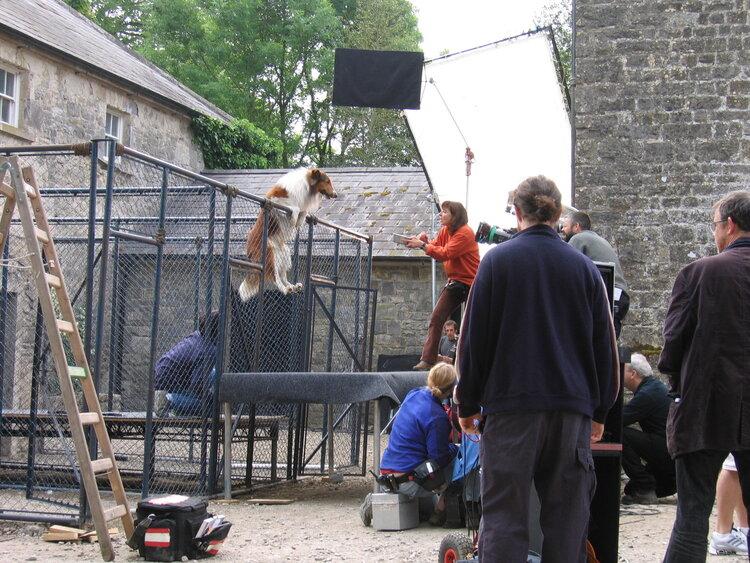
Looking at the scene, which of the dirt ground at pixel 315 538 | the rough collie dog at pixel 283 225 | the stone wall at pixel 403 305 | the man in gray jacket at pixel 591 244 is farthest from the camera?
the stone wall at pixel 403 305

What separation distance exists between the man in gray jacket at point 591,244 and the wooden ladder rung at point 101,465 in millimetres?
3548

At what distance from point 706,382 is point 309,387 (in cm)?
445

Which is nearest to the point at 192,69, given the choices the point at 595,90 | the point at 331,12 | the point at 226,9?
the point at 226,9

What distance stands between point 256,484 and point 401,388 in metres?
1.99

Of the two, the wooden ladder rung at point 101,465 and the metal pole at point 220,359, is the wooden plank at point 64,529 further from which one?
the metal pole at point 220,359

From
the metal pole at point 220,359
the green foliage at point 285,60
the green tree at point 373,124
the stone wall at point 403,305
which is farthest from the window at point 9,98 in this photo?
the green tree at point 373,124

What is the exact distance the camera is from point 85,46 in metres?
18.3

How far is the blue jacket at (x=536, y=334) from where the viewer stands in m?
3.93

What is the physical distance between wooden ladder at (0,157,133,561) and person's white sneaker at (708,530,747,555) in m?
3.67

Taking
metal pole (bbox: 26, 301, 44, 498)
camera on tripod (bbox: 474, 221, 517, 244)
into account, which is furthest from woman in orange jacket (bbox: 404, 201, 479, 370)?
metal pole (bbox: 26, 301, 44, 498)

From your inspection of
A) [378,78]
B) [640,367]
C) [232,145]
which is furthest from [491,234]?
[232,145]

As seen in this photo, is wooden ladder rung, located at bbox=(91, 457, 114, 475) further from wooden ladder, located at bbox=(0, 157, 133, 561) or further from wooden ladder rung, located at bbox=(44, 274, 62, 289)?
wooden ladder rung, located at bbox=(44, 274, 62, 289)

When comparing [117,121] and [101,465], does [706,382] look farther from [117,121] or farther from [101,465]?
[117,121]

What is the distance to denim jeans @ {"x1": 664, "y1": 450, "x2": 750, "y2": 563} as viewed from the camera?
14.6 feet
